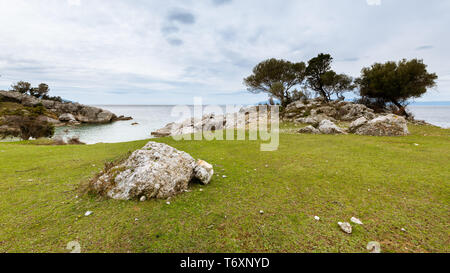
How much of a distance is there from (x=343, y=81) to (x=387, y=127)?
114ft

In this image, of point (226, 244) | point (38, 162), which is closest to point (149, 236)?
point (226, 244)

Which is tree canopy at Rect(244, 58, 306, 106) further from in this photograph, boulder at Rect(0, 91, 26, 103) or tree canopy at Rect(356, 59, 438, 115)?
boulder at Rect(0, 91, 26, 103)

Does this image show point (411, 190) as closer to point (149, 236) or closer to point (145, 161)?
point (149, 236)

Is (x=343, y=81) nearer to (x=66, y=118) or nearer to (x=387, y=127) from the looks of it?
(x=387, y=127)

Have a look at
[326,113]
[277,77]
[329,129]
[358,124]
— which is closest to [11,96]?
[277,77]

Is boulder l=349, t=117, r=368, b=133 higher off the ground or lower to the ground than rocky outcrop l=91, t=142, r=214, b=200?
higher

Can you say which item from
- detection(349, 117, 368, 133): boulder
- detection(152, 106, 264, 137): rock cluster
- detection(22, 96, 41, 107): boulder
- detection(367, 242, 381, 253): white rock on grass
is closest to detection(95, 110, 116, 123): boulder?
detection(22, 96, 41, 107): boulder

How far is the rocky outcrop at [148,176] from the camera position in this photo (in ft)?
14.4

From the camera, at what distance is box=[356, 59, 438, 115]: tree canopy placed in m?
27.3

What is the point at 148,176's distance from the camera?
442cm

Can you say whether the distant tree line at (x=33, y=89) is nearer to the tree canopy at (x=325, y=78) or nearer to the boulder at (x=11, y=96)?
the boulder at (x=11, y=96)

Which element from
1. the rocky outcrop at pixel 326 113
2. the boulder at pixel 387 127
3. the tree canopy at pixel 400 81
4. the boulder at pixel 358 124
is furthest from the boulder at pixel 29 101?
the tree canopy at pixel 400 81

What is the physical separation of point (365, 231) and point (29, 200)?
25.6 feet

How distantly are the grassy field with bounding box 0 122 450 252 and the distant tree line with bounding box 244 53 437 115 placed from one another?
32.9 meters
